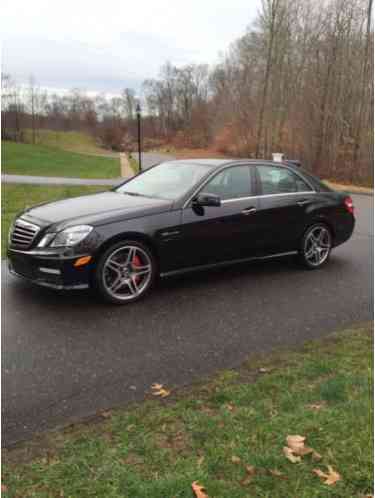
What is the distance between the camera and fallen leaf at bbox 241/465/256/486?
233 cm

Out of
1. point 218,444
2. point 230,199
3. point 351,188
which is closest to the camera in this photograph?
point 218,444

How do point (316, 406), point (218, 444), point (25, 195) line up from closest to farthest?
1. point (218, 444)
2. point (316, 406)
3. point (25, 195)

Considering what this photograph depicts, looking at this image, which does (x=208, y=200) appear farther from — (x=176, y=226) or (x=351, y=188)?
(x=351, y=188)

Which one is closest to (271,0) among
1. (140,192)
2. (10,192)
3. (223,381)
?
(10,192)

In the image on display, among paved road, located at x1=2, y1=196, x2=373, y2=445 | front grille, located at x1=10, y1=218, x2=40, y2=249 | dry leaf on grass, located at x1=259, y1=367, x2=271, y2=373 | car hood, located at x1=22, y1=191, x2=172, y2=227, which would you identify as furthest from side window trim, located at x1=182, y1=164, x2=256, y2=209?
dry leaf on grass, located at x1=259, y1=367, x2=271, y2=373

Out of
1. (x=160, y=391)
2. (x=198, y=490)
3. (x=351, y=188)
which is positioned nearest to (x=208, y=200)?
(x=160, y=391)

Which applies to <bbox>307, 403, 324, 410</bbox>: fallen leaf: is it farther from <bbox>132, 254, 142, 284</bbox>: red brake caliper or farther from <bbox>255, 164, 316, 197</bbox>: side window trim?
<bbox>255, 164, 316, 197</bbox>: side window trim

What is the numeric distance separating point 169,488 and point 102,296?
113 inches

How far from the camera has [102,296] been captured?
4949 mm

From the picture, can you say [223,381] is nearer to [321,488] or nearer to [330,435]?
[330,435]

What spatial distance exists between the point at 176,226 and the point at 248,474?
3284 millimetres

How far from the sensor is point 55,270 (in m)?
4.70

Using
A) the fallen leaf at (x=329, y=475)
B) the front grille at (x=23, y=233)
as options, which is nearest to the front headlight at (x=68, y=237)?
the front grille at (x=23, y=233)

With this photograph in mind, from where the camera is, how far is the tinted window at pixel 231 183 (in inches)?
228
